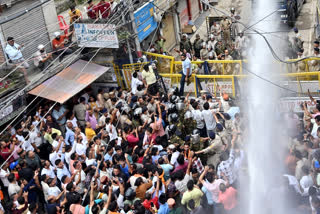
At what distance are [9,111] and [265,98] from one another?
7.35 m

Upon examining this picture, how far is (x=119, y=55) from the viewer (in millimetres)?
14898

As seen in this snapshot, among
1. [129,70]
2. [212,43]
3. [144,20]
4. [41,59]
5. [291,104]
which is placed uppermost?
[144,20]

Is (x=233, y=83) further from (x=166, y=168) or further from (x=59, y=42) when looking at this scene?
(x=59, y=42)

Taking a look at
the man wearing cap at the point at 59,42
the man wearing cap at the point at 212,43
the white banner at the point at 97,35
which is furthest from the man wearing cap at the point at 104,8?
the man wearing cap at the point at 212,43

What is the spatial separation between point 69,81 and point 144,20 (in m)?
3.72

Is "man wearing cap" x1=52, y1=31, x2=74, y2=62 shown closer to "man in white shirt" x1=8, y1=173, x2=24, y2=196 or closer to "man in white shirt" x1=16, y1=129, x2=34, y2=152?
"man in white shirt" x1=16, y1=129, x2=34, y2=152

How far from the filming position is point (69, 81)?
13.4m

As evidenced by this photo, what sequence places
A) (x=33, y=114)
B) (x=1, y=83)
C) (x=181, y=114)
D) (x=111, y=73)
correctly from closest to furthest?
(x=181, y=114) → (x=1, y=83) → (x=33, y=114) → (x=111, y=73)

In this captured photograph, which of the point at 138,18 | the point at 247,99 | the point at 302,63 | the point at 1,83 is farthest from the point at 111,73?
the point at 302,63

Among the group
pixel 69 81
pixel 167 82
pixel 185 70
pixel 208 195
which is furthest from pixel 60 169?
pixel 167 82

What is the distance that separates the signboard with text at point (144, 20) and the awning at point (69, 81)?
2.01 metres

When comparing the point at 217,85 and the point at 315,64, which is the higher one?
the point at 315,64

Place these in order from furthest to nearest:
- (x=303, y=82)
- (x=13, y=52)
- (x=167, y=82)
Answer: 1. (x=167, y=82)
2. (x=13, y=52)
3. (x=303, y=82)

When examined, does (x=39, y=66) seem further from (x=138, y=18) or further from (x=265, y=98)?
(x=265, y=98)
